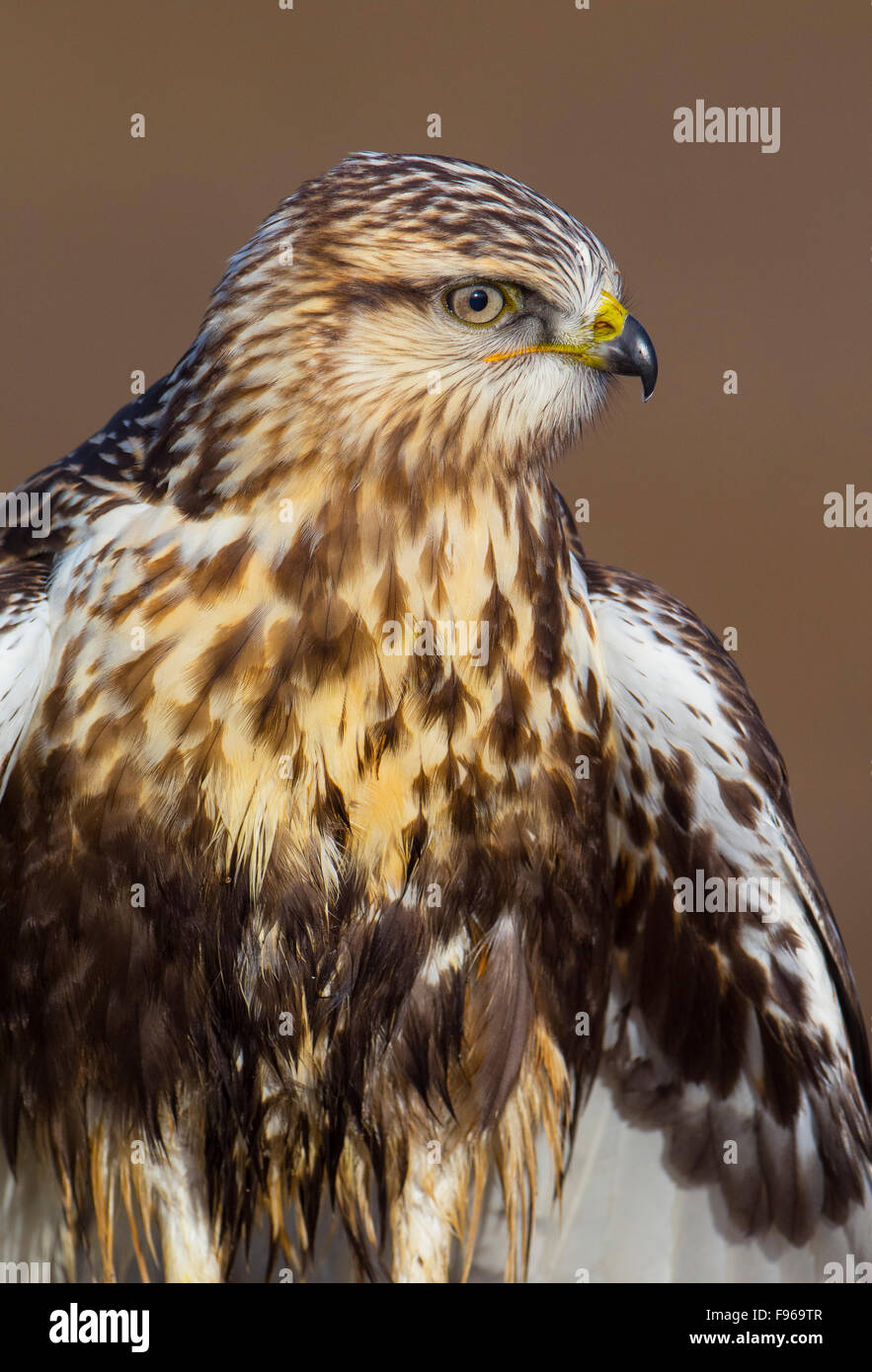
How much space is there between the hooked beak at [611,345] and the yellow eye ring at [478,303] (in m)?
0.05

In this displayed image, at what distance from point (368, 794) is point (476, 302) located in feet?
1.22

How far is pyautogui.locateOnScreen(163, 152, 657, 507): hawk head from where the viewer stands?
0.90m

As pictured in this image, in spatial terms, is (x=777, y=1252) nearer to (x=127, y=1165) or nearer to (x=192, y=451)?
(x=127, y=1165)

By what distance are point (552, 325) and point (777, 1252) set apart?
0.92m

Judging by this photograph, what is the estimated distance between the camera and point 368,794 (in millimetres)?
964

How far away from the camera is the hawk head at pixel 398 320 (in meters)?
0.90
